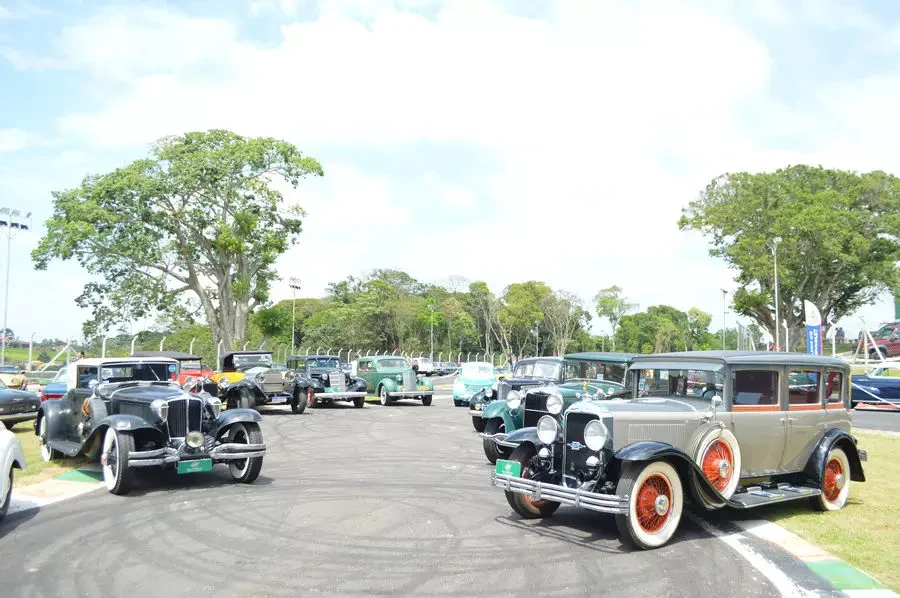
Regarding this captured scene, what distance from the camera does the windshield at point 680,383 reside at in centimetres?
769

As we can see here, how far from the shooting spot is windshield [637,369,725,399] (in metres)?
7.69

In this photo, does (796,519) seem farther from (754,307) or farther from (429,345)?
(429,345)

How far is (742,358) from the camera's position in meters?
7.65

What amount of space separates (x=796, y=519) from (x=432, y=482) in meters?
4.50

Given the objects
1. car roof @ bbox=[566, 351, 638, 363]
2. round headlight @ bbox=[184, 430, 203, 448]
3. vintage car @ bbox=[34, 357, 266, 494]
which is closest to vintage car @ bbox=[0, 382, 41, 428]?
vintage car @ bbox=[34, 357, 266, 494]

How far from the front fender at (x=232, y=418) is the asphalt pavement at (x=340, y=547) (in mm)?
742

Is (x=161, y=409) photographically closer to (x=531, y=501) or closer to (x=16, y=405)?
(x=531, y=501)

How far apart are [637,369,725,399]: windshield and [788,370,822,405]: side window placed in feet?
3.51

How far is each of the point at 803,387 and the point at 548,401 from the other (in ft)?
9.89

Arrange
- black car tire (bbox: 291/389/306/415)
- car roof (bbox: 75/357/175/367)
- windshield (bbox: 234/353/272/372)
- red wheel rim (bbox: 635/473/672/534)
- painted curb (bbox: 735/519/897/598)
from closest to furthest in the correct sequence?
painted curb (bbox: 735/519/897/598)
red wheel rim (bbox: 635/473/672/534)
car roof (bbox: 75/357/175/367)
black car tire (bbox: 291/389/306/415)
windshield (bbox: 234/353/272/372)

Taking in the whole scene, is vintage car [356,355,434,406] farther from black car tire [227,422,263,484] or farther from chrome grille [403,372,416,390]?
black car tire [227,422,263,484]

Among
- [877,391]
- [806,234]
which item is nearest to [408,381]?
[877,391]

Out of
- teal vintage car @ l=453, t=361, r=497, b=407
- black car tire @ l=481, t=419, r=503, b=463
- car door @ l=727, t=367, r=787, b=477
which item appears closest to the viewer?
car door @ l=727, t=367, r=787, b=477

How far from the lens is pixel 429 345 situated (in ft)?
267
